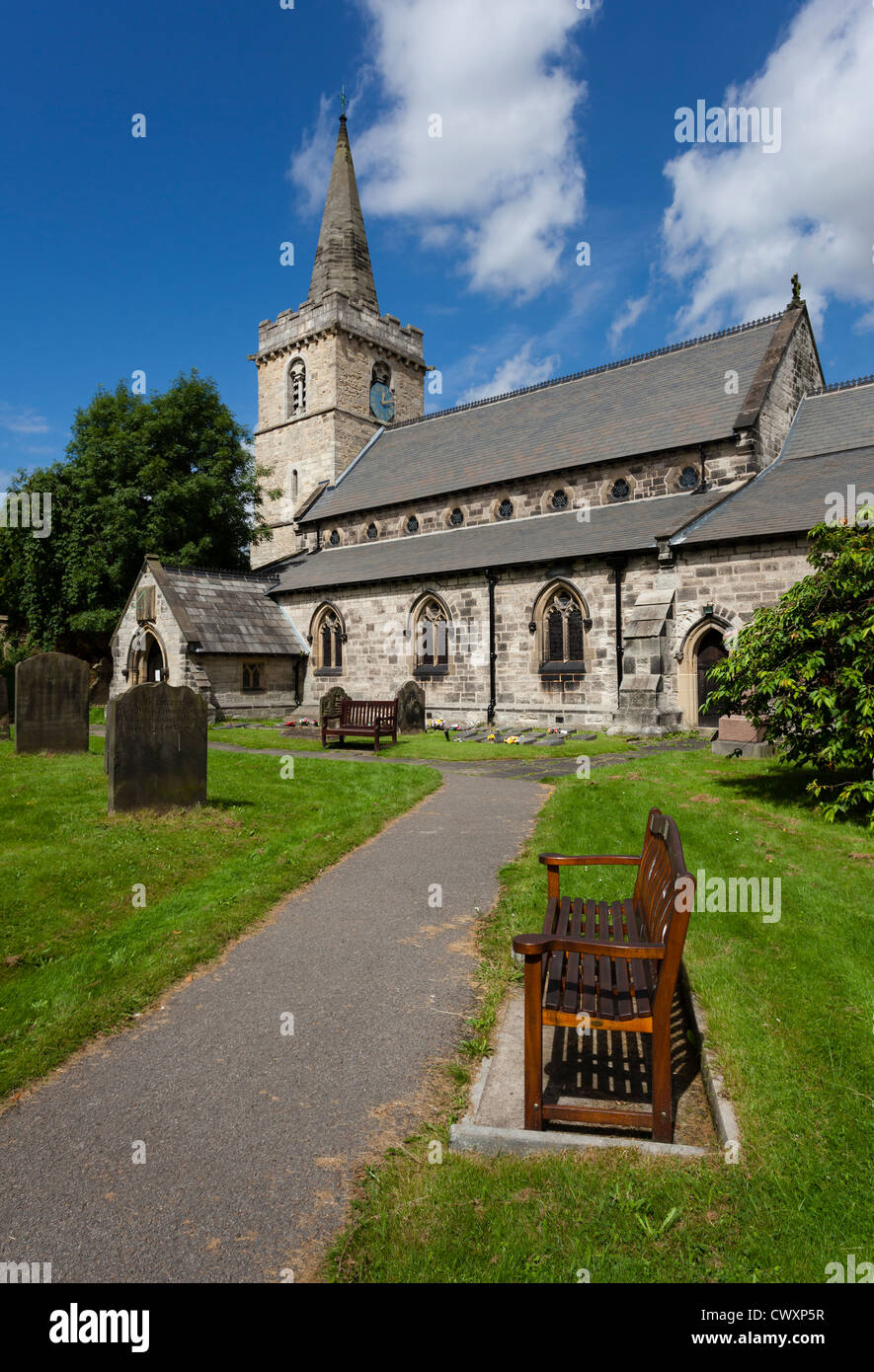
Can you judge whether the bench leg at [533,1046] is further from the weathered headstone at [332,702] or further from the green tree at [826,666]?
the weathered headstone at [332,702]

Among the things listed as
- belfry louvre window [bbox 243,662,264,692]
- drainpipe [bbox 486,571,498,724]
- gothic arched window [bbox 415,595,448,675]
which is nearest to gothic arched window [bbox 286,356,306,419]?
belfry louvre window [bbox 243,662,264,692]

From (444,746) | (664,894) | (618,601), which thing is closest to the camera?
(664,894)

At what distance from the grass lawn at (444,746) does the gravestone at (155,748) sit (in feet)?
22.7

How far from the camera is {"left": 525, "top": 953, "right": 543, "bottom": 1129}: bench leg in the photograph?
3100 mm

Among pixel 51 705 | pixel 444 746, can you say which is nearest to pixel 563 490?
pixel 444 746

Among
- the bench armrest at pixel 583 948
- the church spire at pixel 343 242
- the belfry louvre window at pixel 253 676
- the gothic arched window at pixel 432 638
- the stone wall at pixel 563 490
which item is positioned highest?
the church spire at pixel 343 242

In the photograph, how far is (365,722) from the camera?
17.7m

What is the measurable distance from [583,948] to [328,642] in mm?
24305

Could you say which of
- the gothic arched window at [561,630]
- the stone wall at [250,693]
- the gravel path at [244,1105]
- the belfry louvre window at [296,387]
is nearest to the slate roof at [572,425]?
the gothic arched window at [561,630]

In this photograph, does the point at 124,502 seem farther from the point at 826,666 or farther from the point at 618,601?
the point at 826,666

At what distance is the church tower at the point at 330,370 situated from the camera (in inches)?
1479

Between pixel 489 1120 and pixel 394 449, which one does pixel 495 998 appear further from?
pixel 394 449

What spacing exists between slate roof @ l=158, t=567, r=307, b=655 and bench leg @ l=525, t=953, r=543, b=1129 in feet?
73.6
